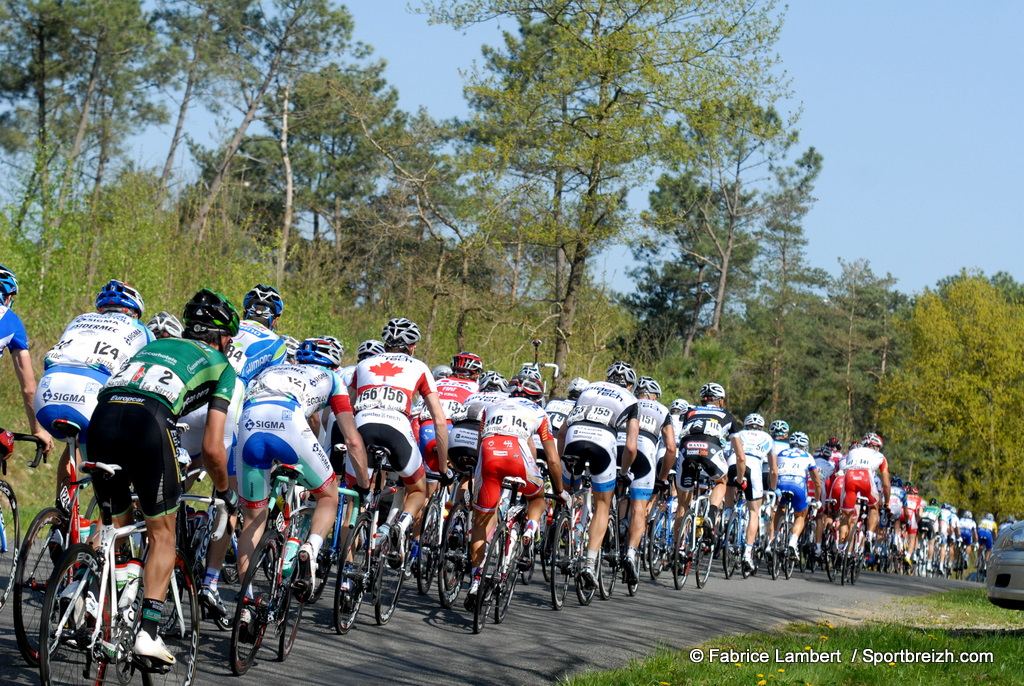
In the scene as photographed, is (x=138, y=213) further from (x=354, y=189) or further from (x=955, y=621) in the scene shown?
(x=354, y=189)

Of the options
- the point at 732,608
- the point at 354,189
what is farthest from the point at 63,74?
the point at 732,608

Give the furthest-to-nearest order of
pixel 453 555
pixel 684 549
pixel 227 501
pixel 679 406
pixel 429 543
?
pixel 679 406 → pixel 684 549 → pixel 429 543 → pixel 453 555 → pixel 227 501

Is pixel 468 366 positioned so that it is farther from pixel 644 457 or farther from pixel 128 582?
pixel 128 582

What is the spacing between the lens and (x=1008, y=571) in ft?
36.1

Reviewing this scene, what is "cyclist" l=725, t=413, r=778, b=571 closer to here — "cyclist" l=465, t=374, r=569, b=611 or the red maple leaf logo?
"cyclist" l=465, t=374, r=569, b=611

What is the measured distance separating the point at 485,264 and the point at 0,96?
59.5ft

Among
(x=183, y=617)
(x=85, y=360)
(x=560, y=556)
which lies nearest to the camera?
(x=183, y=617)

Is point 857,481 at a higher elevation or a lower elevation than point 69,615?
higher

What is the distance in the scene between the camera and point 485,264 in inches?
1377

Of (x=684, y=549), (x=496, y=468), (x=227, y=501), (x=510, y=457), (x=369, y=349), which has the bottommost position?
(x=684, y=549)

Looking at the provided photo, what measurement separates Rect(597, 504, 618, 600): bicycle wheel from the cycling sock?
267 inches

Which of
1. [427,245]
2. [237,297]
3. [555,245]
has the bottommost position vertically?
[237,297]

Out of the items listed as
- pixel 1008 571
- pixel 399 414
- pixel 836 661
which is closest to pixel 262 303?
pixel 399 414

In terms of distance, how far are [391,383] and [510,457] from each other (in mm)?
1231
